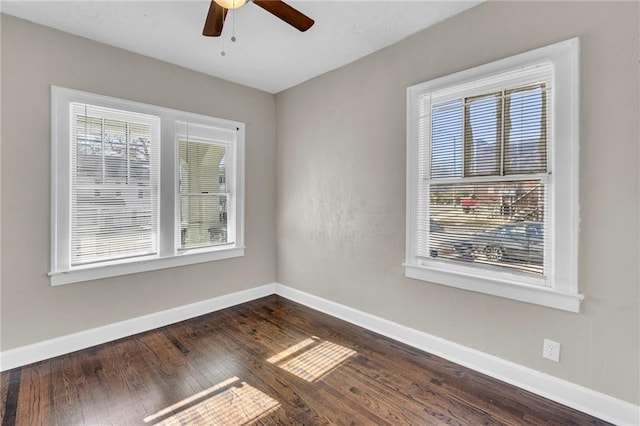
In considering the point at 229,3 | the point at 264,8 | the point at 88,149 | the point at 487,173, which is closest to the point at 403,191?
the point at 487,173

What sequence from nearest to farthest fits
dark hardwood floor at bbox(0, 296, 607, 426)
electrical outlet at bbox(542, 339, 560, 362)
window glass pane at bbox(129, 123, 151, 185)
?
1. dark hardwood floor at bbox(0, 296, 607, 426)
2. electrical outlet at bbox(542, 339, 560, 362)
3. window glass pane at bbox(129, 123, 151, 185)

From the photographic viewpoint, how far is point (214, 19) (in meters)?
Result: 1.92

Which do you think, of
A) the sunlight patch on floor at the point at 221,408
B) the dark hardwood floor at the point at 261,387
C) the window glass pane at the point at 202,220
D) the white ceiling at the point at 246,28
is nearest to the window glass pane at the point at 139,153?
the window glass pane at the point at 202,220

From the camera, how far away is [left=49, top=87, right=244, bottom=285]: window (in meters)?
2.53

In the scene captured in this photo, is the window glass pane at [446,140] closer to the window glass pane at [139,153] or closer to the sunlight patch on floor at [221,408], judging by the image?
the sunlight patch on floor at [221,408]

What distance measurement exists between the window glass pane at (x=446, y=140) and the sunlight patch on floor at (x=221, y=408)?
216 centimetres

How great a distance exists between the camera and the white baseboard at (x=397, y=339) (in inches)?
69.9

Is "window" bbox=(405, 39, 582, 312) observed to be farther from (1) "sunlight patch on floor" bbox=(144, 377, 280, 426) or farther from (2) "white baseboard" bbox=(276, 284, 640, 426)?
(1) "sunlight patch on floor" bbox=(144, 377, 280, 426)

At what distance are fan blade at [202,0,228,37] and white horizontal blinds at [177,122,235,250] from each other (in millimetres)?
1404

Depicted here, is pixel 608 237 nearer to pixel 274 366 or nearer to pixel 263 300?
pixel 274 366

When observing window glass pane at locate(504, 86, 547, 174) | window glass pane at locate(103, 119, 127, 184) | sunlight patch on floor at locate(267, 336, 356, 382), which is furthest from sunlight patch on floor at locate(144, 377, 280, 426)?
window glass pane at locate(504, 86, 547, 174)

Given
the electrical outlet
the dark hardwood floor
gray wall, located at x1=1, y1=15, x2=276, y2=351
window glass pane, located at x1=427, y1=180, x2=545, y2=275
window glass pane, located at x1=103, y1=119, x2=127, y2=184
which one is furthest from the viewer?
window glass pane, located at x1=103, y1=119, x2=127, y2=184

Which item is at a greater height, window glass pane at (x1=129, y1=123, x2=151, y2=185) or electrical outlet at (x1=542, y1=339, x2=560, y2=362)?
window glass pane at (x1=129, y1=123, x2=151, y2=185)

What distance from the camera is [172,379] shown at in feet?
7.15
